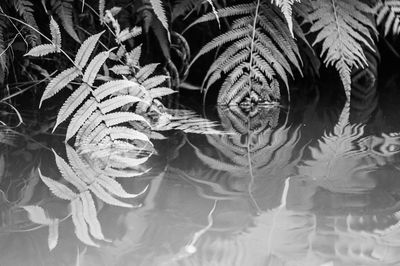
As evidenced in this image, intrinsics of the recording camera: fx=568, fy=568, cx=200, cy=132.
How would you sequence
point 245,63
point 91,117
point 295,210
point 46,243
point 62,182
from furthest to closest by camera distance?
1. point 245,63
2. point 91,117
3. point 62,182
4. point 295,210
5. point 46,243

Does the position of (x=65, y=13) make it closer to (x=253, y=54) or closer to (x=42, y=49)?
(x=42, y=49)

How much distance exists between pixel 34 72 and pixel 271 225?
1176mm

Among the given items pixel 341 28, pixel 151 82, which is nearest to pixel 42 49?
pixel 151 82

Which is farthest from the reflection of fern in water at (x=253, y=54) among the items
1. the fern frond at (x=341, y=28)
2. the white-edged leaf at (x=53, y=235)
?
the white-edged leaf at (x=53, y=235)

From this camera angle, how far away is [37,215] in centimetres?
92

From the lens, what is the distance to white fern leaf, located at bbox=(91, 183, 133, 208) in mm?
957

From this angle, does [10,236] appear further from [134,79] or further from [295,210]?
[134,79]

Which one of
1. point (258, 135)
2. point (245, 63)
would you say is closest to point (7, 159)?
point (258, 135)

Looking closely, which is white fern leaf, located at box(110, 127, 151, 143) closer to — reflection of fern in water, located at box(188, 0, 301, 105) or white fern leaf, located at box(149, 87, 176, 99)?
white fern leaf, located at box(149, 87, 176, 99)

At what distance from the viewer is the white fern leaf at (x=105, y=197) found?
957 mm

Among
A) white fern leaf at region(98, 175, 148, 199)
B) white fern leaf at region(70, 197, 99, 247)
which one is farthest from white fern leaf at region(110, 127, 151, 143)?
white fern leaf at region(70, 197, 99, 247)

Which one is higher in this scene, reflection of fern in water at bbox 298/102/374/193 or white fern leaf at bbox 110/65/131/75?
white fern leaf at bbox 110/65/131/75

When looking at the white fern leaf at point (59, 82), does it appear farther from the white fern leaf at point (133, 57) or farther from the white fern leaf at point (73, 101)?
the white fern leaf at point (133, 57)

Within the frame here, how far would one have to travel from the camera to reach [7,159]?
120cm
